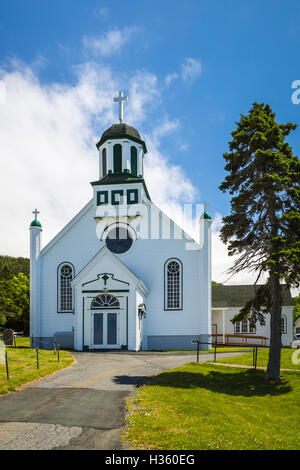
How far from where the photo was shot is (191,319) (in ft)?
93.2

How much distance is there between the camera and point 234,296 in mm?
39031

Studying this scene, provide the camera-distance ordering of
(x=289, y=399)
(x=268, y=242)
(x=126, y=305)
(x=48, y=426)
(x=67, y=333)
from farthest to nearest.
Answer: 1. (x=67, y=333)
2. (x=126, y=305)
3. (x=268, y=242)
4. (x=289, y=399)
5. (x=48, y=426)

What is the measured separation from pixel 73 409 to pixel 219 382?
6.96 metres

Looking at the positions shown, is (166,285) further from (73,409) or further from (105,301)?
(73,409)

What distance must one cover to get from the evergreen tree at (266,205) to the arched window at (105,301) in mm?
10732

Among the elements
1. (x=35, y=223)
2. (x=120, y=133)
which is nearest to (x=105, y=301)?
(x=35, y=223)

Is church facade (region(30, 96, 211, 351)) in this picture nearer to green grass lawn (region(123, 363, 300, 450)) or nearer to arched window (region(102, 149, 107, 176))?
arched window (region(102, 149, 107, 176))

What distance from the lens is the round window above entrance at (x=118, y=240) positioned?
96.6 ft

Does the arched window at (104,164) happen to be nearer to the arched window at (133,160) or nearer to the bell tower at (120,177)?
the bell tower at (120,177)

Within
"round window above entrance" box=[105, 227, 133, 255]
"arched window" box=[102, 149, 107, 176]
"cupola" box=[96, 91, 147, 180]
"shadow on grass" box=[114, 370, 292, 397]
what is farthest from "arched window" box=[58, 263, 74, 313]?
"shadow on grass" box=[114, 370, 292, 397]

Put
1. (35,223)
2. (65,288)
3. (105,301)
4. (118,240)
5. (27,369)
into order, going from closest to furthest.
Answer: (27,369)
(105,301)
(118,240)
(65,288)
(35,223)

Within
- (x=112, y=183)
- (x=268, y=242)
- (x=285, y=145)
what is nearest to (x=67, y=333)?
(x=112, y=183)
